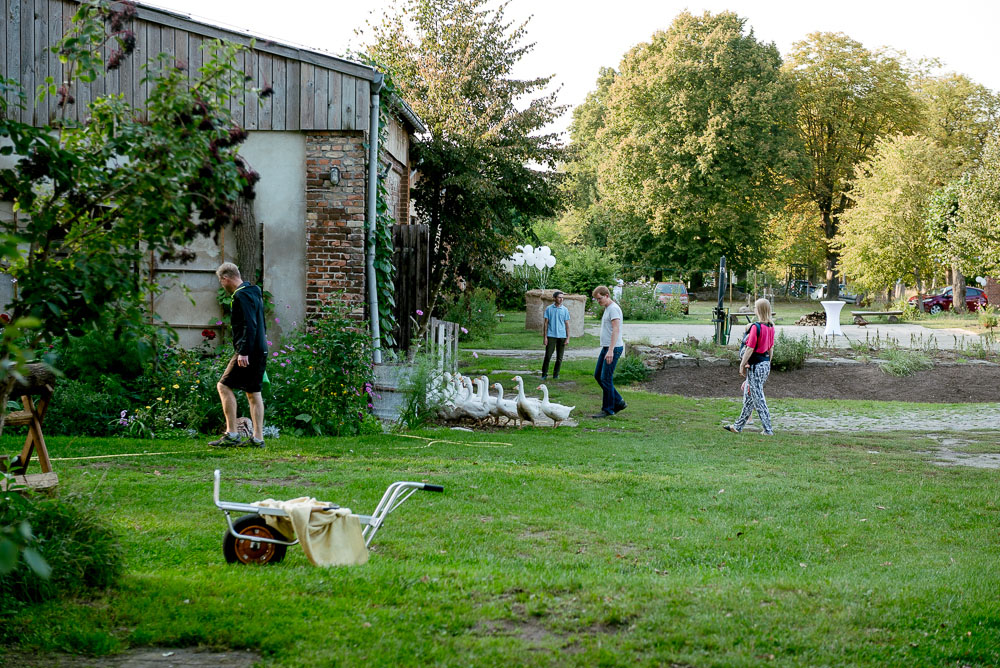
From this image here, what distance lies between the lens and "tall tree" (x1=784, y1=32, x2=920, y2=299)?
179 feet

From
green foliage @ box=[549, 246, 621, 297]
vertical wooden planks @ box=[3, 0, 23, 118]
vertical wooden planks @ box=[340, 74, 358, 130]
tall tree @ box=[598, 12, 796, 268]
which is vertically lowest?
green foliage @ box=[549, 246, 621, 297]

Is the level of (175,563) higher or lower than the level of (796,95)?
lower

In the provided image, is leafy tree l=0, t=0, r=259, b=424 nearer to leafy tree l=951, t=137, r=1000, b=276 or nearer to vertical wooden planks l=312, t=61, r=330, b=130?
vertical wooden planks l=312, t=61, r=330, b=130

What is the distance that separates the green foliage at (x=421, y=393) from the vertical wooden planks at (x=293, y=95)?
3589 mm

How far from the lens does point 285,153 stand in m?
12.2

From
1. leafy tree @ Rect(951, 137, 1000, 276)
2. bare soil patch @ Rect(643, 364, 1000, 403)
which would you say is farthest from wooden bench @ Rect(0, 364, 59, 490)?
leafy tree @ Rect(951, 137, 1000, 276)

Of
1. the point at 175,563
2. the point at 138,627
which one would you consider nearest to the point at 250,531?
the point at 175,563

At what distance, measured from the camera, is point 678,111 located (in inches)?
1987

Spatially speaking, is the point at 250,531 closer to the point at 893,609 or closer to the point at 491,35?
the point at 893,609

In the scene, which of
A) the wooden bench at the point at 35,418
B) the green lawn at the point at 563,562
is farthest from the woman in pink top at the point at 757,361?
the wooden bench at the point at 35,418

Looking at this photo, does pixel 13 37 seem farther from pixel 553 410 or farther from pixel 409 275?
pixel 553 410

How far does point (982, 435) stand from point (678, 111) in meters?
41.0

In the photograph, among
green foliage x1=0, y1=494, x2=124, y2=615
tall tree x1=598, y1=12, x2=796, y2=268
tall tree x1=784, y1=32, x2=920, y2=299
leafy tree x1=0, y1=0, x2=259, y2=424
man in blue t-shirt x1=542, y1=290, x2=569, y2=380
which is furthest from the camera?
tall tree x1=784, y1=32, x2=920, y2=299

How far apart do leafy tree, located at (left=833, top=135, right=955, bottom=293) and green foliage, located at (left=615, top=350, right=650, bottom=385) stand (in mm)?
28217
